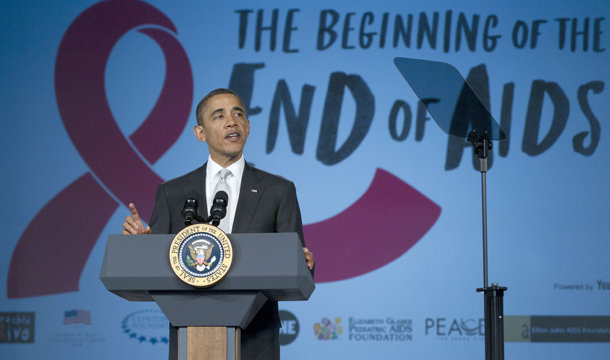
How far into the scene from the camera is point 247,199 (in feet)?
6.61

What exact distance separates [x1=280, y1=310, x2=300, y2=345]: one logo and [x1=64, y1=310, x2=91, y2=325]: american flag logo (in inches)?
50.5

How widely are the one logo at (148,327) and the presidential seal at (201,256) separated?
278 centimetres

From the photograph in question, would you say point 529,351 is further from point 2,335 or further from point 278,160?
point 2,335

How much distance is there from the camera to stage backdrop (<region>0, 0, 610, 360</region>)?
4.02m

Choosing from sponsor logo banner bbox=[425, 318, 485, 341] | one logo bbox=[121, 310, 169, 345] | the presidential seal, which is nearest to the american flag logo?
one logo bbox=[121, 310, 169, 345]

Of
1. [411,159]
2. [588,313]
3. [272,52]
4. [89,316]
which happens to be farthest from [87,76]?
[588,313]

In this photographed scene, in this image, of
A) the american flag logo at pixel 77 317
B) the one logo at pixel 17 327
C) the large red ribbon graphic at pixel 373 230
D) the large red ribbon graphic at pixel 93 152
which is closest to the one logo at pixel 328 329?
the large red ribbon graphic at pixel 373 230

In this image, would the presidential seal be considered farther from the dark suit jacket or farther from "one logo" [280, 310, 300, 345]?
"one logo" [280, 310, 300, 345]

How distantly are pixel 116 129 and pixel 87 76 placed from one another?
0.43 metres

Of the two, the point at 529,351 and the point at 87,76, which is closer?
the point at 529,351

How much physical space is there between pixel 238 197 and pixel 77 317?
2603 millimetres

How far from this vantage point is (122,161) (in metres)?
4.22

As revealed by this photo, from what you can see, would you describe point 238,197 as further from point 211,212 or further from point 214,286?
point 214,286

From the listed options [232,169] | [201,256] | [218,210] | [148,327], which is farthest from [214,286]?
[148,327]
